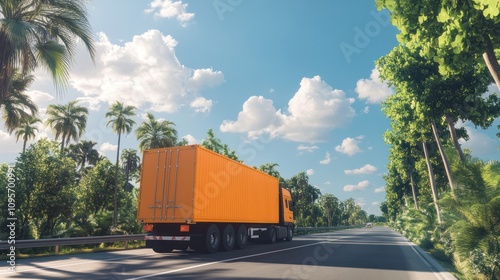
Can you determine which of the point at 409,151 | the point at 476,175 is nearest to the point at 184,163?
the point at 476,175

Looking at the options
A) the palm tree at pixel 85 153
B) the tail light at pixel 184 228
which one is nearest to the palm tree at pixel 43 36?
the tail light at pixel 184 228

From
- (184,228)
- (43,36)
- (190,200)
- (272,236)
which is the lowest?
(272,236)

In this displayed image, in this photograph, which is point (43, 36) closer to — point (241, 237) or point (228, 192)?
point (228, 192)

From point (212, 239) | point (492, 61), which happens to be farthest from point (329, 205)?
point (492, 61)

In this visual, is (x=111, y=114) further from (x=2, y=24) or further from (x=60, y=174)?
(x=2, y=24)

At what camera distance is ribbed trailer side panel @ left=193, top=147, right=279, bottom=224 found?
42.3 feet

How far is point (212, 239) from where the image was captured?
535 inches

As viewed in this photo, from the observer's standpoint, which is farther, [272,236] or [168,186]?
[272,236]

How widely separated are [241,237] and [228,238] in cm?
120

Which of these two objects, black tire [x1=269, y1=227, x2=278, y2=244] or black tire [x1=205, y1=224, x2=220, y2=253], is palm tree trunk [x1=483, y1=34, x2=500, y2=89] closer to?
black tire [x1=205, y1=224, x2=220, y2=253]

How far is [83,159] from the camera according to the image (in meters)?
51.9

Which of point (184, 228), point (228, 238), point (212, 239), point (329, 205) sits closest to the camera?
point (184, 228)

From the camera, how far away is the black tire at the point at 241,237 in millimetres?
15562

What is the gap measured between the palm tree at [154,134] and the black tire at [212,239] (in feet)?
87.6
